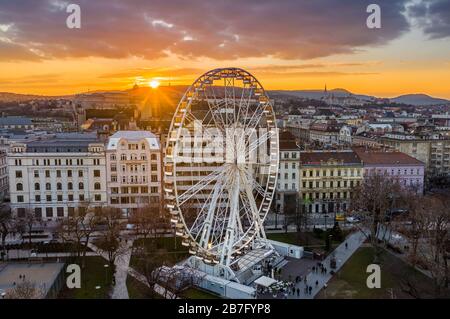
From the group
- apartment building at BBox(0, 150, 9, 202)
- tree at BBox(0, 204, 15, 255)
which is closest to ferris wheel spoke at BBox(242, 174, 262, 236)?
tree at BBox(0, 204, 15, 255)

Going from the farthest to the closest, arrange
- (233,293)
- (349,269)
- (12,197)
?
(12,197) < (349,269) < (233,293)

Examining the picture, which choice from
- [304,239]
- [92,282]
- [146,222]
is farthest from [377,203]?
[92,282]

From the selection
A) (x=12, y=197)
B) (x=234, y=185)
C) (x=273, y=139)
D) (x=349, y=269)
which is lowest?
(x=349, y=269)

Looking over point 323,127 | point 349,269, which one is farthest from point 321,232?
point 323,127

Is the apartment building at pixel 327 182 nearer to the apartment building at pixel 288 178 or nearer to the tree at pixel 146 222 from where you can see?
the apartment building at pixel 288 178
